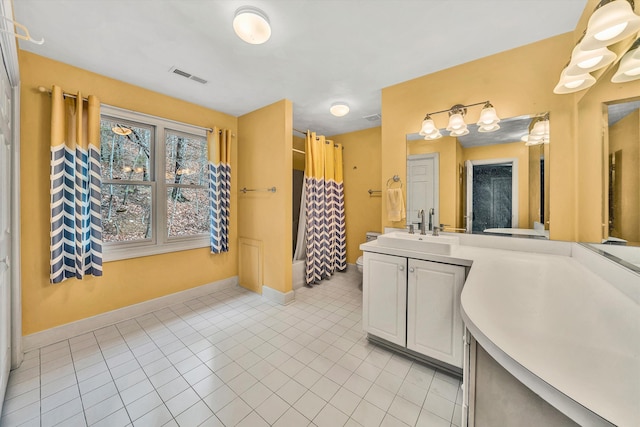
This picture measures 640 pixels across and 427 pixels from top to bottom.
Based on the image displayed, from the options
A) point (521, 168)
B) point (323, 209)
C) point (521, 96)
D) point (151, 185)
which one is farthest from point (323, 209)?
point (521, 96)

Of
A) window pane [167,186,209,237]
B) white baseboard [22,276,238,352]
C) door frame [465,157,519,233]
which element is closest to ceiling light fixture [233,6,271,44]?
door frame [465,157,519,233]

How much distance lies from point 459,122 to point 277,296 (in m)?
2.58

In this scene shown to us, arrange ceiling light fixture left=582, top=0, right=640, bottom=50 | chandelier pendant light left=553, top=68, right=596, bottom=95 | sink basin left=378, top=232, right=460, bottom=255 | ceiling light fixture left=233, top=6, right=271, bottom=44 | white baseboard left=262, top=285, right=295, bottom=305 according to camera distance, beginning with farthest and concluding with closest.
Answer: white baseboard left=262, top=285, right=295, bottom=305 < sink basin left=378, top=232, right=460, bottom=255 < ceiling light fixture left=233, top=6, right=271, bottom=44 < chandelier pendant light left=553, top=68, right=596, bottom=95 < ceiling light fixture left=582, top=0, right=640, bottom=50

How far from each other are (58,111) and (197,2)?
155cm

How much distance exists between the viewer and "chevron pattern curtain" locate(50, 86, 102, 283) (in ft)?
6.25

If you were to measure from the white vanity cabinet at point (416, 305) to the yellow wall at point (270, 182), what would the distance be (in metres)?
1.22

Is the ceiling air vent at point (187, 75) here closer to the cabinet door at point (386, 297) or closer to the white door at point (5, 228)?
the white door at point (5, 228)

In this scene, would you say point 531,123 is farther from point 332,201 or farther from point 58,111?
point 58,111

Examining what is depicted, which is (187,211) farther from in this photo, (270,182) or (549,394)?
(549,394)

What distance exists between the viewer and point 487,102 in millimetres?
1854

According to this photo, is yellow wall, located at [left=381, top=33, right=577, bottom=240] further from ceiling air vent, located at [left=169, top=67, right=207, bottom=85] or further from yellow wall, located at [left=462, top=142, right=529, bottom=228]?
ceiling air vent, located at [left=169, top=67, right=207, bottom=85]

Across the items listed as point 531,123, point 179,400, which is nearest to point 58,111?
point 179,400

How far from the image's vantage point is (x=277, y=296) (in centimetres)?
280

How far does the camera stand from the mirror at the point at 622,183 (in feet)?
3.26
